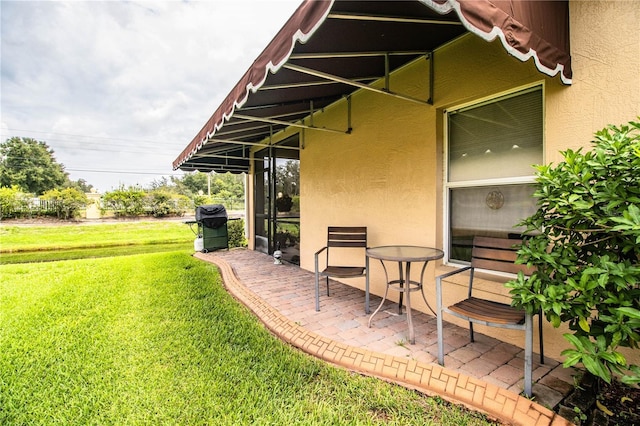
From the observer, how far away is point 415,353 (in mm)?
2732

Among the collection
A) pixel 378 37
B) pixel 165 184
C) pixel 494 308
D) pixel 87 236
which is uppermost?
pixel 165 184

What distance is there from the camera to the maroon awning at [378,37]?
1.71 m

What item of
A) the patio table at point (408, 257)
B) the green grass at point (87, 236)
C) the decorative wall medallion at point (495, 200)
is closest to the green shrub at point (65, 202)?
the green grass at point (87, 236)

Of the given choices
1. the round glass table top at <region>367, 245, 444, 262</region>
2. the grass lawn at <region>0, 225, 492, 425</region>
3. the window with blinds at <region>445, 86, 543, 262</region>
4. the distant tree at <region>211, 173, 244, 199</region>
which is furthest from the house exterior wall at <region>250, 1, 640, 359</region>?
the distant tree at <region>211, 173, 244, 199</region>

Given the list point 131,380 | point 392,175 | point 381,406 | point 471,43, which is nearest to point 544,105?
point 471,43

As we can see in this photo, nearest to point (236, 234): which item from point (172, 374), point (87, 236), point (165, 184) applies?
point (172, 374)

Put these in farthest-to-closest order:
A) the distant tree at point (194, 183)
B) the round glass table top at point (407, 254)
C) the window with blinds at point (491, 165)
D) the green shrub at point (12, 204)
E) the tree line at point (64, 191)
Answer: the distant tree at point (194, 183) → the tree line at point (64, 191) → the green shrub at point (12, 204) → the round glass table top at point (407, 254) → the window with blinds at point (491, 165)

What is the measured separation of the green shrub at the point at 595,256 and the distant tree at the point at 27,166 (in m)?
55.0

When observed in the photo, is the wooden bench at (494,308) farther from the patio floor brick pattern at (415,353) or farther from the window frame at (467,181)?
the window frame at (467,181)

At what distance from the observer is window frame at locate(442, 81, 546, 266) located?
273 centimetres

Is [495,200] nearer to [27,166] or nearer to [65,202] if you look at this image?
[65,202]

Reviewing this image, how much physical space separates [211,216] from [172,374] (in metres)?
7.47

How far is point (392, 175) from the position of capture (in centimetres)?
417

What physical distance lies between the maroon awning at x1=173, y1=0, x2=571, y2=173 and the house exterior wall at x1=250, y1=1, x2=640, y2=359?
0.69 feet
